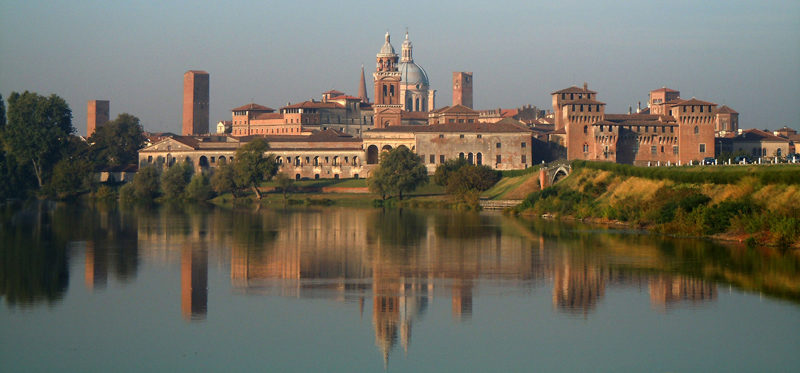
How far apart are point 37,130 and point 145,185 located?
8.07 metres

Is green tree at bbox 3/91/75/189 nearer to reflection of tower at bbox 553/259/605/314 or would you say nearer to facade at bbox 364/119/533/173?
facade at bbox 364/119/533/173

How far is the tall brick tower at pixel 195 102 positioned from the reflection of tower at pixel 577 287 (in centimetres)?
8896

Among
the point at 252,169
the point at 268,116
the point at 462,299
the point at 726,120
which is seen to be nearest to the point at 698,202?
the point at 462,299

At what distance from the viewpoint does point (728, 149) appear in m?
76.2

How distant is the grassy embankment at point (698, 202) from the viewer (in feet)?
90.5

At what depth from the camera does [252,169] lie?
63.3 m

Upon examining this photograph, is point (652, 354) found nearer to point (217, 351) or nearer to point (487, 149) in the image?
point (217, 351)

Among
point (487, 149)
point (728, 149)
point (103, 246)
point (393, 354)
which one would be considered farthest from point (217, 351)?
point (728, 149)

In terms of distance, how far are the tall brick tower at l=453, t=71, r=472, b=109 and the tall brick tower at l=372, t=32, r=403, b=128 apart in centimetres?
1131

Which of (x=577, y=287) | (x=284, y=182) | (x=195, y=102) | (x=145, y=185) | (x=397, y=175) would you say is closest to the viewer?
(x=577, y=287)

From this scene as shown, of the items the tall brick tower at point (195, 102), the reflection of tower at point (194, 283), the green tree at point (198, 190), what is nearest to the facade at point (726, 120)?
the tall brick tower at point (195, 102)

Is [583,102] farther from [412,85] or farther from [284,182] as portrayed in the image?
[412,85]

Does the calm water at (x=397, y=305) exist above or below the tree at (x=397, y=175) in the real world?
below

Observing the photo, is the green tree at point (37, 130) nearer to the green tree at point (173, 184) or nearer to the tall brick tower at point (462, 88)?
the green tree at point (173, 184)
